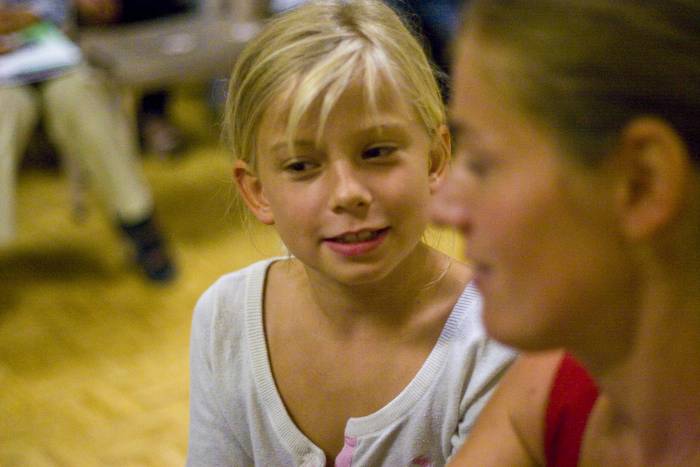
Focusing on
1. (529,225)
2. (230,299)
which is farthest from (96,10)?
(529,225)

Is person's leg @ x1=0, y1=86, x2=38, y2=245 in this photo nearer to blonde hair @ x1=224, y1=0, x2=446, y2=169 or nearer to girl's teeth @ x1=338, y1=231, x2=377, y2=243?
blonde hair @ x1=224, y1=0, x2=446, y2=169

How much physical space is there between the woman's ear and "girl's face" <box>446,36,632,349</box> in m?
0.01

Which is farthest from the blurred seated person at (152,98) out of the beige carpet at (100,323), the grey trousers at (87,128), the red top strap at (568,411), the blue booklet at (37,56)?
the red top strap at (568,411)

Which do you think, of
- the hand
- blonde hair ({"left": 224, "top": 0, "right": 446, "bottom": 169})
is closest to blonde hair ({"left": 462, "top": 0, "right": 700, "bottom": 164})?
blonde hair ({"left": 224, "top": 0, "right": 446, "bottom": 169})

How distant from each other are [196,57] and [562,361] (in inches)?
99.7

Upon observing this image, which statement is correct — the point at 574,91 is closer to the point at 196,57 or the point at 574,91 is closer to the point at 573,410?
the point at 573,410

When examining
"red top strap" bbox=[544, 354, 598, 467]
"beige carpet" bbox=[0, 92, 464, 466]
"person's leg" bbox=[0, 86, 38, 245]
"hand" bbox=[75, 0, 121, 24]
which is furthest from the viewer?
"hand" bbox=[75, 0, 121, 24]

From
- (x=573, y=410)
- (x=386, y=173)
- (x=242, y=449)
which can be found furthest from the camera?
(x=242, y=449)

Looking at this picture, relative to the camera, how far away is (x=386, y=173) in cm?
104

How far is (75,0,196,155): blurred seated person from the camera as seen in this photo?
349 cm

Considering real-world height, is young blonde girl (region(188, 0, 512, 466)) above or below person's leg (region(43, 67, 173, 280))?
above

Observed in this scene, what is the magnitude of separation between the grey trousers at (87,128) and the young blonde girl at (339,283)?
176 cm

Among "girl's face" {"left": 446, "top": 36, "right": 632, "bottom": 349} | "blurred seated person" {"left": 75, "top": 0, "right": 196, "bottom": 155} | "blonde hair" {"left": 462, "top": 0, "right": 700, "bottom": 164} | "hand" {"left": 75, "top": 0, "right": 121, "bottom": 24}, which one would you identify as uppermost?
"blonde hair" {"left": 462, "top": 0, "right": 700, "bottom": 164}

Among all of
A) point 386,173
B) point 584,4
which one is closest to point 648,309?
point 584,4
